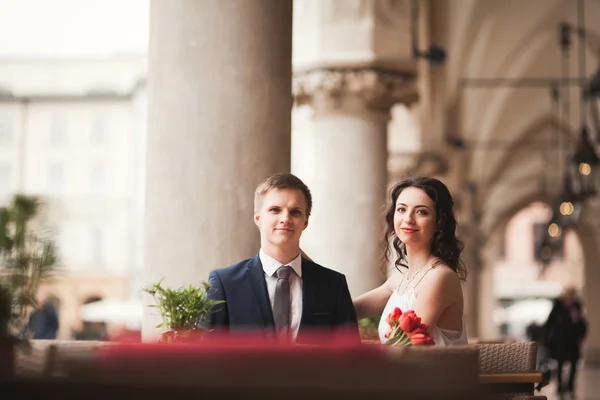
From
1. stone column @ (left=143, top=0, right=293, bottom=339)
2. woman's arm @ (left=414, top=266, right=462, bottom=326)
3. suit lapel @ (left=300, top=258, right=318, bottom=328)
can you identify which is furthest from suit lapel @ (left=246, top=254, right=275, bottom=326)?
stone column @ (left=143, top=0, right=293, bottom=339)

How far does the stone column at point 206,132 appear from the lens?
4.82m

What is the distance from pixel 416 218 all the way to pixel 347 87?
20.1ft

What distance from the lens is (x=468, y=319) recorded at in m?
30.8

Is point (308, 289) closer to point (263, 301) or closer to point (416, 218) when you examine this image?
point (263, 301)

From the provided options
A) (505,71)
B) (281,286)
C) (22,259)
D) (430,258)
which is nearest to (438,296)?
(430,258)

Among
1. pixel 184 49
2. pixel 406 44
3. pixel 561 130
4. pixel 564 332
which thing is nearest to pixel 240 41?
pixel 184 49

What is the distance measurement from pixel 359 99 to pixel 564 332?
25.1 feet

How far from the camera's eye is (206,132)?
484 centimetres

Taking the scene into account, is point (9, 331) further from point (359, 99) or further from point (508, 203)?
point (508, 203)

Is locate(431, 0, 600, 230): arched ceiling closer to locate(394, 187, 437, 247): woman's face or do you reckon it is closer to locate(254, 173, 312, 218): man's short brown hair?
locate(394, 187, 437, 247): woman's face

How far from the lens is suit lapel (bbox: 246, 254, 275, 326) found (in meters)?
3.60

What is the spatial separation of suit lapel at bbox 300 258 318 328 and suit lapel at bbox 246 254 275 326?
0.34 ft

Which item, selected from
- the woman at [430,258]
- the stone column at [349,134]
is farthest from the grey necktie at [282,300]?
the stone column at [349,134]

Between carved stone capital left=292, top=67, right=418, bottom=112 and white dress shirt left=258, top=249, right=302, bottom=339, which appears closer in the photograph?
white dress shirt left=258, top=249, right=302, bottom=339
